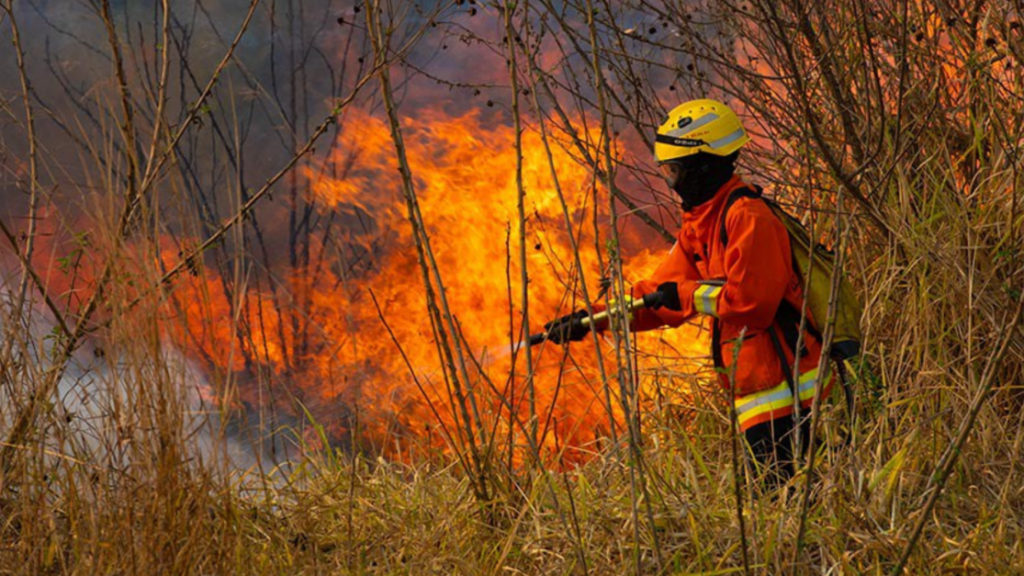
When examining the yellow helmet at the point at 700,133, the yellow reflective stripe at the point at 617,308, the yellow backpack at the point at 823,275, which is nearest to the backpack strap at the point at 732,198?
the yellow backpack at the point at 823,275

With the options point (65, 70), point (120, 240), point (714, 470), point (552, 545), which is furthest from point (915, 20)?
point (65, 70)

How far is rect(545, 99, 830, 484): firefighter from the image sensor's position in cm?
380

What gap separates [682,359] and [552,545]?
70.1 inches

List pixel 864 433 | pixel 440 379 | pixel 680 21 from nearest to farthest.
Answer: pixel 864 433 → pixel 680 21 → pixel 440 379

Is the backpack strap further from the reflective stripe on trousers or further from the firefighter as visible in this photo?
the reflective stripe on trousers

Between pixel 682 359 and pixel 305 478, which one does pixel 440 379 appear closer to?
pixel 682 359

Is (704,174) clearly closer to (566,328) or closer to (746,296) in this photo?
(746,296)

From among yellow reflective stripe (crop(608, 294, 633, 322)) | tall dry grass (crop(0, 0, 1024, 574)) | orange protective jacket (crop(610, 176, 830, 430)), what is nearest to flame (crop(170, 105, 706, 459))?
tall dry grass (crop(0, 0, 1024, 574))

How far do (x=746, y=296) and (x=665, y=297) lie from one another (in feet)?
0.94

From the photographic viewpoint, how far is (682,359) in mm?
5023

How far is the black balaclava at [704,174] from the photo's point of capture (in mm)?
3971

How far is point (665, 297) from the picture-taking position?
396 cm

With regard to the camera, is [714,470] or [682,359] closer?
[714,470]

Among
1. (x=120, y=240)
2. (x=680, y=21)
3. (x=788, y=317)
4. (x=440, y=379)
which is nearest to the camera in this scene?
(x=120, y=240)
